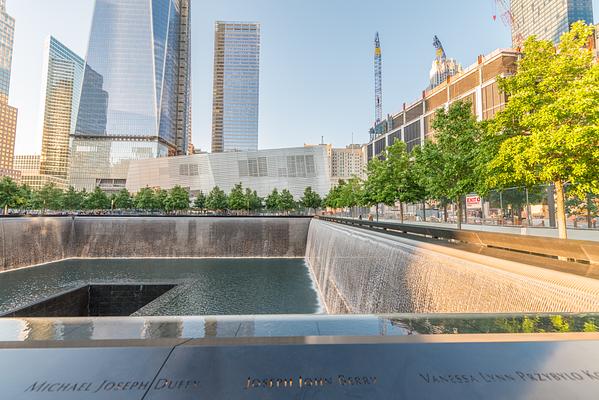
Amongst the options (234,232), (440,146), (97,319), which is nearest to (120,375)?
(97,319)

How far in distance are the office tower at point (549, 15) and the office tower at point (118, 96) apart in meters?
169

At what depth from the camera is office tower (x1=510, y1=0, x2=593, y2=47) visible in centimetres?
A: 16425

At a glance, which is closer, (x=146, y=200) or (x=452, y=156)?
(x=452, y=156)

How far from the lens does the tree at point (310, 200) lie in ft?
262

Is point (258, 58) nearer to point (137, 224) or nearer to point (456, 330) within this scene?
point (137, 224)

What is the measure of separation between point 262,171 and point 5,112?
425 feet

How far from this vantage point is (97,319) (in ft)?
12.2

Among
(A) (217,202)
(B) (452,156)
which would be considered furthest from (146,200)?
(B) (452,156)

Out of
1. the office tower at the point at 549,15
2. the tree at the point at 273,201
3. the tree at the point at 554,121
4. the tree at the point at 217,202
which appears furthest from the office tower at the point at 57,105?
the office tower at the point at 549,15

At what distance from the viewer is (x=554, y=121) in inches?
387

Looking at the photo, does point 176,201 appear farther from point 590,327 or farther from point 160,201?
point 590,327

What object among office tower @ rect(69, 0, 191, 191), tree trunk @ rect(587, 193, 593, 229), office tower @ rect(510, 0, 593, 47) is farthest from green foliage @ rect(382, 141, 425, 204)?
office tower @ rect(510, 0, 593, 47)

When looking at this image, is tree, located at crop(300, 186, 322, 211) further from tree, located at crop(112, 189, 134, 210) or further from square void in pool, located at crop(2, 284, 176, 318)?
square void in pool, located at crop(2, 284, 176, 318)

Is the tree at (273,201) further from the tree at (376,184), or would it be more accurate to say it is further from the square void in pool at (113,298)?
the square void in pool at (113,298)
